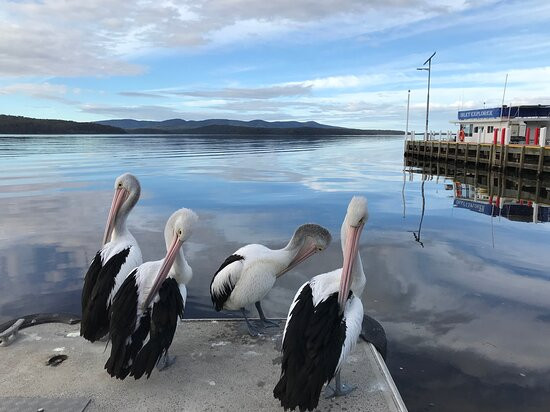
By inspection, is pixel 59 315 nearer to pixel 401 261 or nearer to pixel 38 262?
pixel 38 262

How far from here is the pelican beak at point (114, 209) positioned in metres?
4.72

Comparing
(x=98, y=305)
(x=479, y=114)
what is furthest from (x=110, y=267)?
(x=479, y=114)

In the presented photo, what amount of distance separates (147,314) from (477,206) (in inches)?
556

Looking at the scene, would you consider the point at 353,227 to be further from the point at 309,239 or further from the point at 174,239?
the point at 174,239

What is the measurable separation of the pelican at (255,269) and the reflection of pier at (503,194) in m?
10.7

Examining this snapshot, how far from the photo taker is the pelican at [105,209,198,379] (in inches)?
134

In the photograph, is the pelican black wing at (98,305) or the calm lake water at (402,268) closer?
the pelican black wing at (98,305)

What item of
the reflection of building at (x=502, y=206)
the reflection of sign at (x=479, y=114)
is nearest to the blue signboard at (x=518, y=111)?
the reflection of sign at (x=479, y=114)

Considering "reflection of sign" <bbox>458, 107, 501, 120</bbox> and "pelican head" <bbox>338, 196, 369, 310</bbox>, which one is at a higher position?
"reflection of sign" <bbox>458, 107, 501, 120</bbox>

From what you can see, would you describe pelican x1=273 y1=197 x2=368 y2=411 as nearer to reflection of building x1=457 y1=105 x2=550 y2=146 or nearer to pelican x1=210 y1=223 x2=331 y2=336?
pelican x1=210 y1=223 x2=331 y2=336

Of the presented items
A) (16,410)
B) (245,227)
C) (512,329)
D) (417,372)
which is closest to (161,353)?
(16,410)

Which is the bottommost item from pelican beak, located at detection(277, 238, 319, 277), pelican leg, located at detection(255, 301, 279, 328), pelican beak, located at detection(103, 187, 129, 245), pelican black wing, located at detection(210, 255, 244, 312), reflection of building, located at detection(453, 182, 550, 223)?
reflection of building, located at detection(453, 182, 550, 223)

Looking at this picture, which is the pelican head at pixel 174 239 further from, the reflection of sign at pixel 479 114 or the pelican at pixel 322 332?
the reflection of sign at pixel 479 114

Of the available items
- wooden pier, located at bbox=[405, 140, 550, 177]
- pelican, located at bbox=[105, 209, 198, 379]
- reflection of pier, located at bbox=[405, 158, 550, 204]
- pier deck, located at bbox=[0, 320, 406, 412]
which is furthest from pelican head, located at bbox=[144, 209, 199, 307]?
wooden pier, located at bbox=[405, 140, 550, 177]
